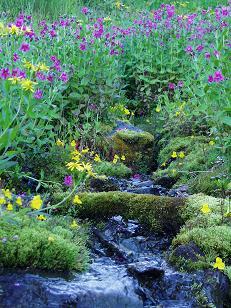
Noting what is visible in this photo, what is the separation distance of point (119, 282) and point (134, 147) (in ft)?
11.4

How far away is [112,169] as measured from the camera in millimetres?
5730

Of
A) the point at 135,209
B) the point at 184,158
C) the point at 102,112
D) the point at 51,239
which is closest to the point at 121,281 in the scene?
the point at 51,239

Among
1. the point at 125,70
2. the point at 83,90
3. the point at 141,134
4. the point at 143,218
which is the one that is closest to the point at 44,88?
the point at 83,90

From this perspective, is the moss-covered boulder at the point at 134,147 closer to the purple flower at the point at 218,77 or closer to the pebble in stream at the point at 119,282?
the purple flower at the point at 218,77

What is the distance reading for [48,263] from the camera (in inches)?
124

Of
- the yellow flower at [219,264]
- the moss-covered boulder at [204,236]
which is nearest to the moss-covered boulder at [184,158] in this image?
the moss-covered boulder at [204,236]

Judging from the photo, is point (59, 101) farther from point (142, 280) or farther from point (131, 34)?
point (142, 280)

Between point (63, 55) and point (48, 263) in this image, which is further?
Result: point (63, 55)

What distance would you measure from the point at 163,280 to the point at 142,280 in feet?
0.44

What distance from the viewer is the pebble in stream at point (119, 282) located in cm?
293

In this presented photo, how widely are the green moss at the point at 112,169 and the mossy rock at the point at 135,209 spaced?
4.03ft

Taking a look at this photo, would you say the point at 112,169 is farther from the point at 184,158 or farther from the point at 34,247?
the point at 34,247

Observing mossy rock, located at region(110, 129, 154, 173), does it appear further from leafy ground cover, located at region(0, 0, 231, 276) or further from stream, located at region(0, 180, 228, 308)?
stream, located at region(0, 180, 228, 308)

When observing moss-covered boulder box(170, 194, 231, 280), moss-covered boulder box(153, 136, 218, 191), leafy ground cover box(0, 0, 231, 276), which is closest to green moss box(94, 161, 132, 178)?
leafy ground cover box(0, 0, 231, 276)
